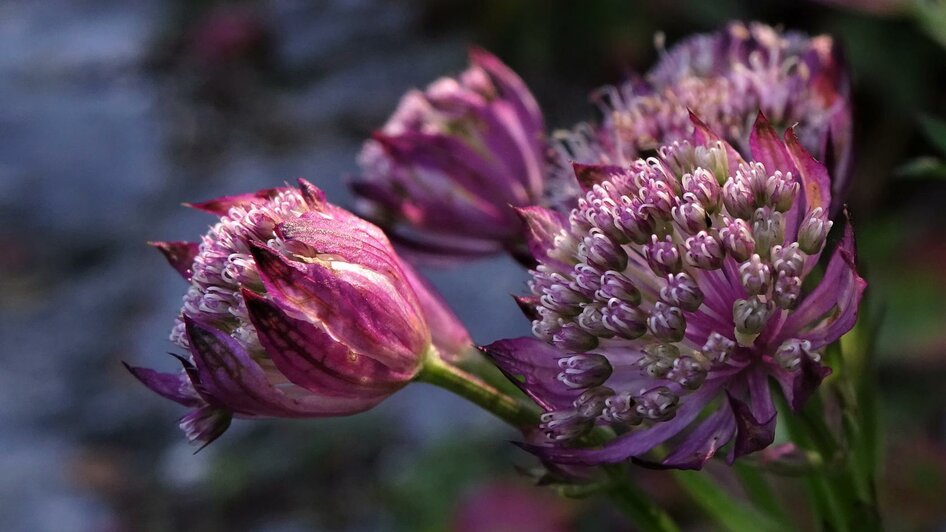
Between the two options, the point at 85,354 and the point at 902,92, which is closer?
the point at 902,92

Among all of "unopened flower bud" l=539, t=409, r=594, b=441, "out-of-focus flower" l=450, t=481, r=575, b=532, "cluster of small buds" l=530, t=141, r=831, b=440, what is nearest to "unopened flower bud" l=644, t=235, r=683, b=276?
"cluster of small buds" l=530, t=141, r=831, b=440

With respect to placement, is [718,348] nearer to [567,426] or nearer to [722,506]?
[567,426]

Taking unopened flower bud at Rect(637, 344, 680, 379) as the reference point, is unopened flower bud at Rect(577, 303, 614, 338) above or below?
above

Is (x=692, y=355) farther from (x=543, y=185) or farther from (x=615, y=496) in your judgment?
(x=543, y=185)

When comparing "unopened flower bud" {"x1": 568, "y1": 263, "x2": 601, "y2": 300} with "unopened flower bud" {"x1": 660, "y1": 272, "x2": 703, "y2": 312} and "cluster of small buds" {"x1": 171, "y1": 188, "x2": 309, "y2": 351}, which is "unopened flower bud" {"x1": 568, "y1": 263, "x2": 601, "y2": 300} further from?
"cluster of small buds" {"x1": 171, "y1": 188, "x2": 309, "y2": 351}

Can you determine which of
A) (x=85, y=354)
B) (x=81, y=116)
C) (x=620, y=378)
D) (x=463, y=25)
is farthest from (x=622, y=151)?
(x=81, y=116)

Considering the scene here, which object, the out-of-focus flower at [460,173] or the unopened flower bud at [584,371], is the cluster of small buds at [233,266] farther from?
the out-of-focus flower at [460,173]

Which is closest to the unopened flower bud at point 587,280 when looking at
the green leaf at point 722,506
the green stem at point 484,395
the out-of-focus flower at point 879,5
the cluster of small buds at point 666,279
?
the cluster of small buds at point 666,279
